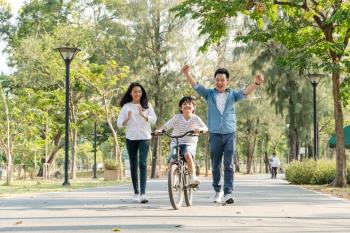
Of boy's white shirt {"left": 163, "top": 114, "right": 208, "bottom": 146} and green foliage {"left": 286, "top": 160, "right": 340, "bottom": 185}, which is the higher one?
boy's white shirt {"left": 163, "top": 114, "right": 208, "bottom": 146}

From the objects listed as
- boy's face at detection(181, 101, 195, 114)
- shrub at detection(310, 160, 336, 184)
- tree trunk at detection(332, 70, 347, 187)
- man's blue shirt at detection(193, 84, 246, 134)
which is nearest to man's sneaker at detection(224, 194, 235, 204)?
man's blue shirt at detection(193, 84, 246, 134)

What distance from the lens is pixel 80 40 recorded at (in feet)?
129

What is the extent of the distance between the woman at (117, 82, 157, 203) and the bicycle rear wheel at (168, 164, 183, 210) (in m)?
1.05

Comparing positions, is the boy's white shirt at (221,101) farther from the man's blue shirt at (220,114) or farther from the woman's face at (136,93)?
the woman's face at (136,93)

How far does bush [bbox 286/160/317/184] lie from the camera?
23.3 meters

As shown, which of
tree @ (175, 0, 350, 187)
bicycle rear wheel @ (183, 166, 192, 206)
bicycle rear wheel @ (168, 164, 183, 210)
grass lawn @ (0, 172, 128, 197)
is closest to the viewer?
bicycle rear wheel @ (168, 164, 183, 210)

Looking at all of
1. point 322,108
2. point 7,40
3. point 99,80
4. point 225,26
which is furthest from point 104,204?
point 7,40

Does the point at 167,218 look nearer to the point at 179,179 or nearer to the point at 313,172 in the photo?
the point at 179,179

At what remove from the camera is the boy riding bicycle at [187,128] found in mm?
9180

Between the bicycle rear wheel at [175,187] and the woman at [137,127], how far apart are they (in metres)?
1.05

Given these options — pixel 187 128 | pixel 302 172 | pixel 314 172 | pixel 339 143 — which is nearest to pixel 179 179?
pixel 187 128

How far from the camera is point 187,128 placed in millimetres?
9477

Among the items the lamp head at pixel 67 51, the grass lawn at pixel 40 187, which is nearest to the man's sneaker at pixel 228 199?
the grass lawn at pixel 40 187

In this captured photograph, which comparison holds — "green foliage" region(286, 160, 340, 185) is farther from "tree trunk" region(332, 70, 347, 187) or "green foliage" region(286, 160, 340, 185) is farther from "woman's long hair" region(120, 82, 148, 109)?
"woman's long hair" region(120, 82, 148, 109)
